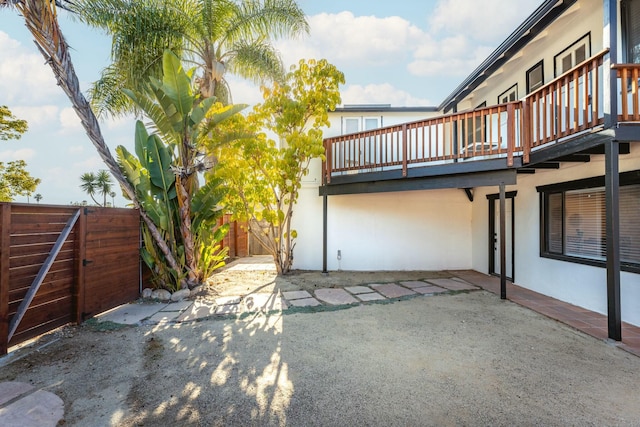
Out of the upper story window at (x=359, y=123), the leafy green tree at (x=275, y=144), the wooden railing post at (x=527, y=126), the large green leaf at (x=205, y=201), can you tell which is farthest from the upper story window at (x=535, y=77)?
the large green leaf at (x=205, y=201)

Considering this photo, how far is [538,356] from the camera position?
3410 mm

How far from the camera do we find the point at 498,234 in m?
7.77

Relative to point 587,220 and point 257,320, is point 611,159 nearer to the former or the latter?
point 587,220

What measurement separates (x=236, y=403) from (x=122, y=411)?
97cm

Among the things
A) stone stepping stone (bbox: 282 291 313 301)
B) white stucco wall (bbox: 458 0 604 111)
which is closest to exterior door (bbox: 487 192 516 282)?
white stucco wall (bbox: 458 0 604 111)

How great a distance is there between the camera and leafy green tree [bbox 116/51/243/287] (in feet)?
17.0

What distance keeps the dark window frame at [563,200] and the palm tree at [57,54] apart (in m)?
8.53

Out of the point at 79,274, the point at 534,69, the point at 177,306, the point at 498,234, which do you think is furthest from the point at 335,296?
the point at 534,69

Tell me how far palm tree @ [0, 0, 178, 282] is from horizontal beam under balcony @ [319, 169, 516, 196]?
17.4 feet

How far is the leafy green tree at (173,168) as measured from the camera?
5.19 metres

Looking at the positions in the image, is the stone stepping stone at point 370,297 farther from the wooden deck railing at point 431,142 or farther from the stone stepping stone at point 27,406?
the stone stepping stone at point 27,406

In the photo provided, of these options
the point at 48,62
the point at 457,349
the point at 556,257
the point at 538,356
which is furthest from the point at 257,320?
the point at 556,257

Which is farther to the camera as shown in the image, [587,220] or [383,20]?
[383,20]

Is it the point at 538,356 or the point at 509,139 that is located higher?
the point at 509,139
